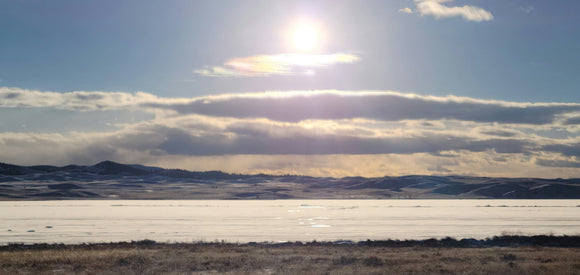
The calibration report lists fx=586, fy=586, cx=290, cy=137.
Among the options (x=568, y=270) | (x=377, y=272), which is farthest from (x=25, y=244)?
(x=568, y=270)

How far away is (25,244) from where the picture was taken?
47875 mm

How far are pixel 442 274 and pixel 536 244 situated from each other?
2281 cm

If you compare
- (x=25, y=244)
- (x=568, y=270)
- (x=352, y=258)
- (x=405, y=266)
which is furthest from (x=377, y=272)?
(x=25, y=244)

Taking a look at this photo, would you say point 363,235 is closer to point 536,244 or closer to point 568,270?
point 536,244

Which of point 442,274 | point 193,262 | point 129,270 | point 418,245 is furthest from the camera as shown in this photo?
point 418,245

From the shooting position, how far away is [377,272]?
29.9 m

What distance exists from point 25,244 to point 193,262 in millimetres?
20615

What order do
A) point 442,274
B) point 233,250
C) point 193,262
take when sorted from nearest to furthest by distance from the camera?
1. point 442,274
2. point 193,262
3. point 233,250

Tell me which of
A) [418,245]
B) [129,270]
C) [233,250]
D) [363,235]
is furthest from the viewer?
[363,235]

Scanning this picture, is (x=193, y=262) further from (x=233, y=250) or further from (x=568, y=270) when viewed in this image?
(x=568, y=270)

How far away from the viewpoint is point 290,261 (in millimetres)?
34844

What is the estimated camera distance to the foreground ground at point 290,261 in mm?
31062

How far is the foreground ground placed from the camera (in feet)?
102

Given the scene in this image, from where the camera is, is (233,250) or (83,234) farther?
(83,234)
